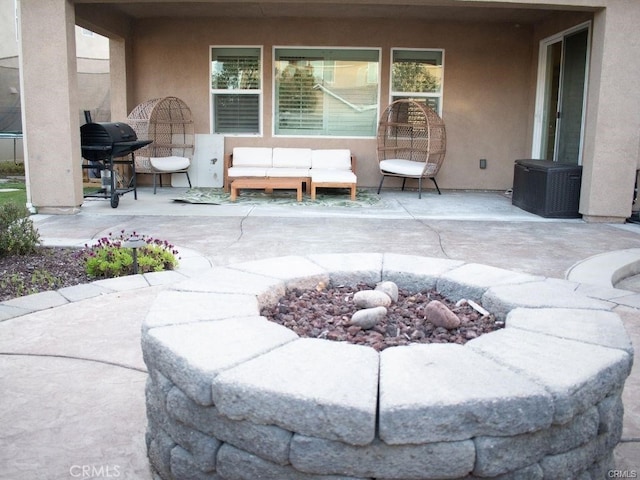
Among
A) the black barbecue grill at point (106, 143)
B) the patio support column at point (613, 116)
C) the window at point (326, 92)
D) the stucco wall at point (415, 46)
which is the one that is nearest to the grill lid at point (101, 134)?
the black barbecue grill at point (106, 143)

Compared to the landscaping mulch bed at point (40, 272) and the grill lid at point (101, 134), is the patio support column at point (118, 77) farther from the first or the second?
the landscaping mulch bed at point (40, 272)

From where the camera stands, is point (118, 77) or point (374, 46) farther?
point (374, 46)

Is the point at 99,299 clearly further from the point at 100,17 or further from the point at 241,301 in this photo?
the point at 100,17

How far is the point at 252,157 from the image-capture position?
971 cm

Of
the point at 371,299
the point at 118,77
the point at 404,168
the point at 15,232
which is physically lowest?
the point at 15,232

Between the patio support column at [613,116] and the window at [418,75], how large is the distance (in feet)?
10.4

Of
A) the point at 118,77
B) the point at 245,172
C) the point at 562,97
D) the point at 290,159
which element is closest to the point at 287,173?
the point at 245,172

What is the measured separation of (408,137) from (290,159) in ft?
6.42

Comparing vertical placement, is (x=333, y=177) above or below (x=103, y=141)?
below

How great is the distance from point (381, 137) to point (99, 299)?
6.84m

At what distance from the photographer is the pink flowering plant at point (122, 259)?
446 cm

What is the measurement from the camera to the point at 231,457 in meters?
1.79

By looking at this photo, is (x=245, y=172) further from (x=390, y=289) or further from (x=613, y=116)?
(x=390, y=289)

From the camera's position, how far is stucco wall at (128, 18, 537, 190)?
9.96 m
